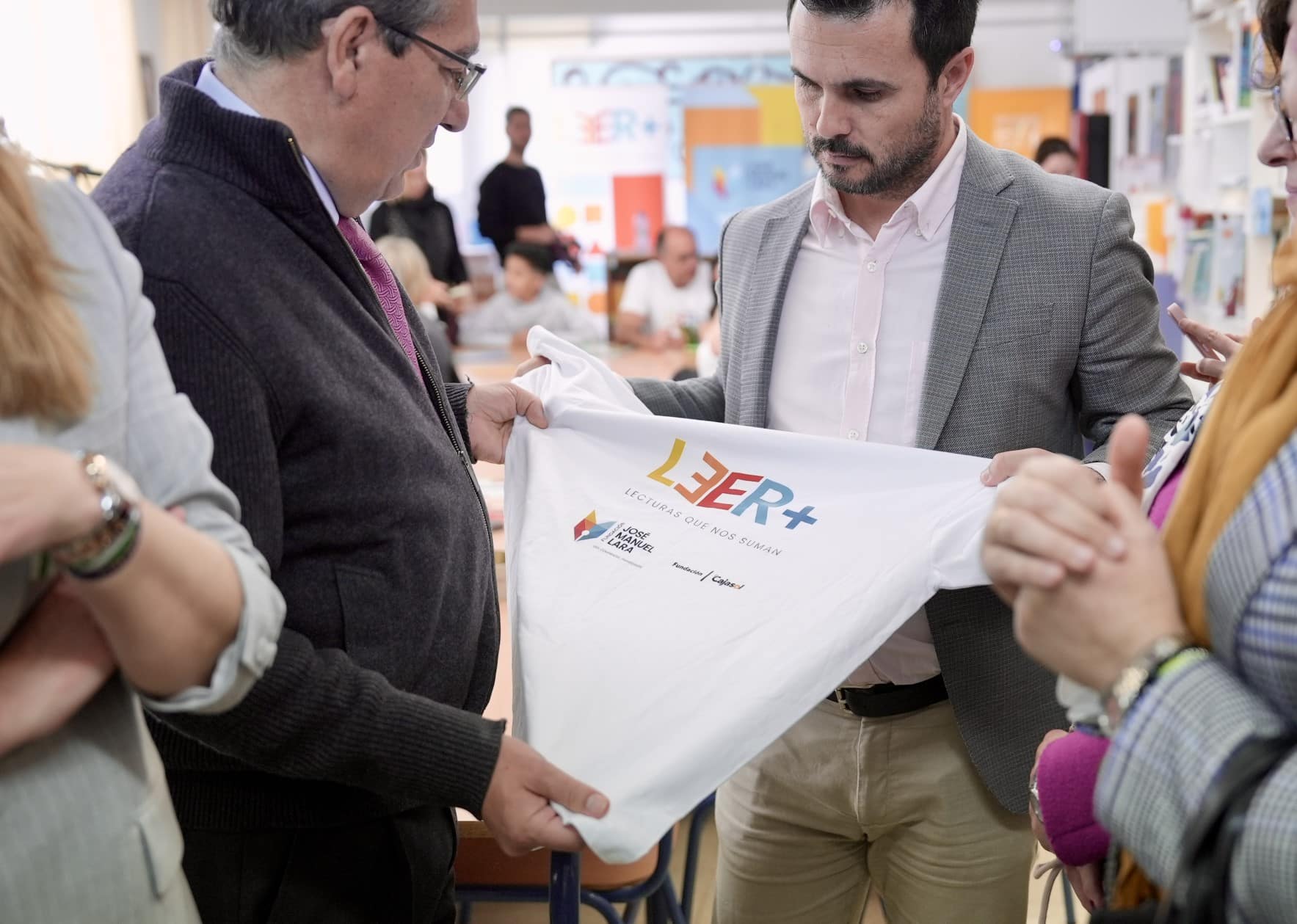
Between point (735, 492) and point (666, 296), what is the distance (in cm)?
561

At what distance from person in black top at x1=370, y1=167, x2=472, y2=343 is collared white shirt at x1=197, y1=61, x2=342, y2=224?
6.58 meters

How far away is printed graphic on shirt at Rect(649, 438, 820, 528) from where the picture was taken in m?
1.70

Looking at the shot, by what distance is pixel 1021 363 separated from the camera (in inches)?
70.5

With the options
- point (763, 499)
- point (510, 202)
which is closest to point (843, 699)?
point (763, 499)

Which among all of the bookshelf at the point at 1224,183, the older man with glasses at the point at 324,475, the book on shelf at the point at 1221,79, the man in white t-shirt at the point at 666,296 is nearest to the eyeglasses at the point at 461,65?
the older man with glasses at the point at 324,475

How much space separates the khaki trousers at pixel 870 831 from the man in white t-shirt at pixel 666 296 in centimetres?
523

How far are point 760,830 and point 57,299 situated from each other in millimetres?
1417

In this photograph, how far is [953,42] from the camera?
1904mm

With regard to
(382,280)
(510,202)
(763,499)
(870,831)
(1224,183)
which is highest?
(382,280)

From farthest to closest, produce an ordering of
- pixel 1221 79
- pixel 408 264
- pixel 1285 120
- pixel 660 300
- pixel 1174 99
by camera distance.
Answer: pixel 1174 99
pixel 660 300
pixel 408 264
pixel 1221 79
pixel 1285 120

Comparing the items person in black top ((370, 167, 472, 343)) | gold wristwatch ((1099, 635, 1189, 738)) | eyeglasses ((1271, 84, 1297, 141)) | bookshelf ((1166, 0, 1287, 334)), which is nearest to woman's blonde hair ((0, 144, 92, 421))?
gold wristwatch ((1099, 635, 1189, 738))

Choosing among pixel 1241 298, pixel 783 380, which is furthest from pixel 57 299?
pixel 1241 298

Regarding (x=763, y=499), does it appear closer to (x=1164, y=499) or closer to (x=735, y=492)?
(x=735, y=492)

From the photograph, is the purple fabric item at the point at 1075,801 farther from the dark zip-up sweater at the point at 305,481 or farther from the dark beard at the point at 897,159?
the dark beard at the point at 897,159
